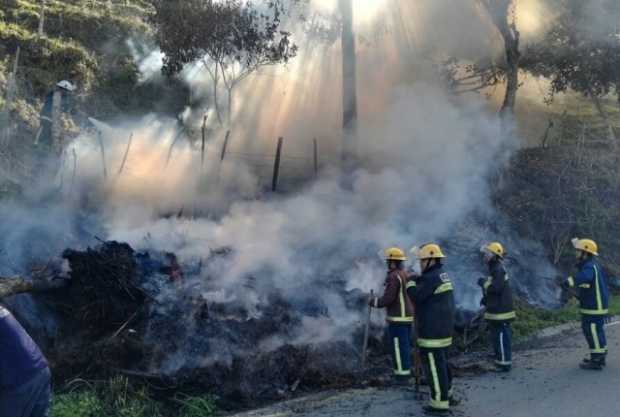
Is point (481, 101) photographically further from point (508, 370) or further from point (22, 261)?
point (22, 261)

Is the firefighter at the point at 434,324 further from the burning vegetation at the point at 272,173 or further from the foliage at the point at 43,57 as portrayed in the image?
the foliage at the point at 43,57

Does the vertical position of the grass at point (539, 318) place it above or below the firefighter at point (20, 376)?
below

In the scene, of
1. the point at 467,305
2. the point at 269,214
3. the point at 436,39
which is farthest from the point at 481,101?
the point at 467,305

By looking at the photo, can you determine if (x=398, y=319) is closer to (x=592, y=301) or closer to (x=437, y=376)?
(x=437, y=376)

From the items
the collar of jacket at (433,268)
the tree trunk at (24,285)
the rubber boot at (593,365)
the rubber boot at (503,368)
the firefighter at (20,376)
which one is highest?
the firefighter at (20,376)

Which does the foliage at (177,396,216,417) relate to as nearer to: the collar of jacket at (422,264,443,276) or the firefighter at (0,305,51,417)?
the firefighter at (0,305,51,417)

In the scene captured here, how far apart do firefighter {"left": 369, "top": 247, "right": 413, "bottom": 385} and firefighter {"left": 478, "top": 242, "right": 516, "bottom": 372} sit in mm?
1298

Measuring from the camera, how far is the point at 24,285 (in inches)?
260

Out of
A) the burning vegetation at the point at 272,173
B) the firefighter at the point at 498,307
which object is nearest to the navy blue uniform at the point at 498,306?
the firefighter at the point at 498,307

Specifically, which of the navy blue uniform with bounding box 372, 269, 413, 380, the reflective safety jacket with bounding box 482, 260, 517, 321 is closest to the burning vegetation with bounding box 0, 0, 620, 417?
the navy blue uniform with bounding box 372, 269, 413, 380

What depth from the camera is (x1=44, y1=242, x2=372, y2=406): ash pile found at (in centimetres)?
625

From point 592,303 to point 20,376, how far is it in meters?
6.66

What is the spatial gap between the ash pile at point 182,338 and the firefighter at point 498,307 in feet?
5.78

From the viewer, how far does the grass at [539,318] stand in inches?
364
